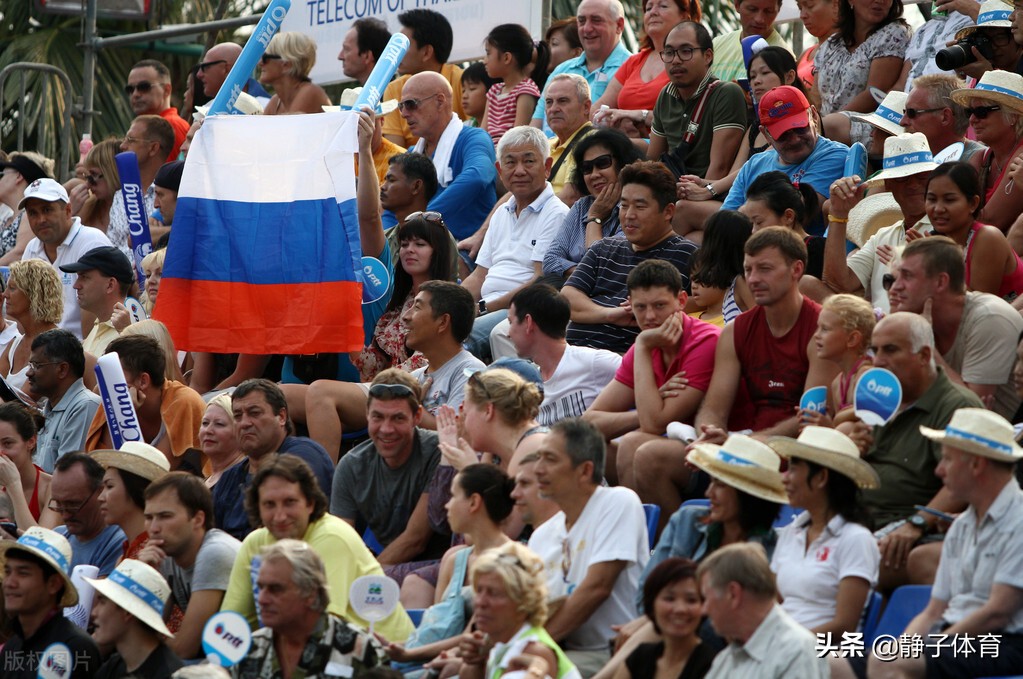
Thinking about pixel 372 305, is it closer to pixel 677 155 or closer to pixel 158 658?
pixel 677 155

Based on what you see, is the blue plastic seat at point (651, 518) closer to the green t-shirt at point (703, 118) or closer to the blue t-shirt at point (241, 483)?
the blue t-shirt at point (241, 483)

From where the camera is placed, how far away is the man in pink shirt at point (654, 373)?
7430mm

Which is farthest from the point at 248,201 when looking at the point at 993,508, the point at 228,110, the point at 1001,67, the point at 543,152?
the point at 993,508

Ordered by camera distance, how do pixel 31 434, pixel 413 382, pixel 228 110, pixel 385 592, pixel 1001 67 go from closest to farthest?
pixel 385 592 < pixel 413 382 < pixel 31 434 < pixel 1001 67 < pixel 228 110

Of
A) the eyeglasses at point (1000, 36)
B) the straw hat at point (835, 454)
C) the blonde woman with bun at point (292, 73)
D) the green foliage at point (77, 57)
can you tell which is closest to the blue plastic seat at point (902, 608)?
the straw hat at point (835, 454)

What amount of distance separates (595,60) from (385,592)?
23.0 ft

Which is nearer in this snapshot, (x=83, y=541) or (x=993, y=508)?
(x=993, y=508)

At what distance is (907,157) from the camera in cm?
811

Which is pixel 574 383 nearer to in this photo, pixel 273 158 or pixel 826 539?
pixel 826 539

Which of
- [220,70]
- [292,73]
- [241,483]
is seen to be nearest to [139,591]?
[241,483]

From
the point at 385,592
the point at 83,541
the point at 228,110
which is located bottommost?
the point at 83,541

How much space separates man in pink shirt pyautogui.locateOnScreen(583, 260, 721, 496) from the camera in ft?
24.4

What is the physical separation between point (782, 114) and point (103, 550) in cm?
442

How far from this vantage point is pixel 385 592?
6172 mm
